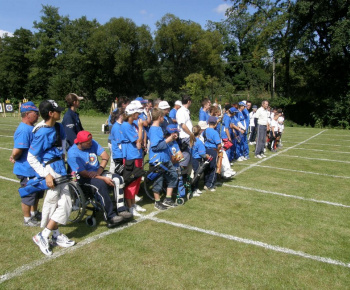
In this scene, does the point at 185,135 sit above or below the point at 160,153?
above

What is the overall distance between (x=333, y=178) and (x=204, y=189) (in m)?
3.92

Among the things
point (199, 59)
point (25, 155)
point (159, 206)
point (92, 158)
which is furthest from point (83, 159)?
point (199, 59)

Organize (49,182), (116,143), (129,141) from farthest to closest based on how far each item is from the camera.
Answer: (116,143) < (129,141) < (49,182)

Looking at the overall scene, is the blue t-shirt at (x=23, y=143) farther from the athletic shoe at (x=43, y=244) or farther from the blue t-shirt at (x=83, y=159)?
the athletic shoe at (x=43, y=244)

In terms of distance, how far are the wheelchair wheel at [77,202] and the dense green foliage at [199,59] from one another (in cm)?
2449

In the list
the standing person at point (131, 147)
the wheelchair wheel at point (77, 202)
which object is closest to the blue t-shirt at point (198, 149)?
the standing person at point (131, 147)

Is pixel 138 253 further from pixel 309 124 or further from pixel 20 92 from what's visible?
pixel 20 92

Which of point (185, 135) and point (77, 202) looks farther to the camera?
point (185, 135)

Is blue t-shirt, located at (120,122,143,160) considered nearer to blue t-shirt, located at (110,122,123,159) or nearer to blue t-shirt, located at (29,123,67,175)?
blue t-shirt, located at (110,122,123,159)

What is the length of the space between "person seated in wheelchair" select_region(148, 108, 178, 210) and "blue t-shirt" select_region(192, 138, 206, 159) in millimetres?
1102

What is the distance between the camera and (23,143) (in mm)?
4547

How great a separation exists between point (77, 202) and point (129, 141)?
1372mm

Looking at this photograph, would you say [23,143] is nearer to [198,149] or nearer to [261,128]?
[198,149]

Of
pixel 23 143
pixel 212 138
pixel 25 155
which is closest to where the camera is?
pixel 23 143
